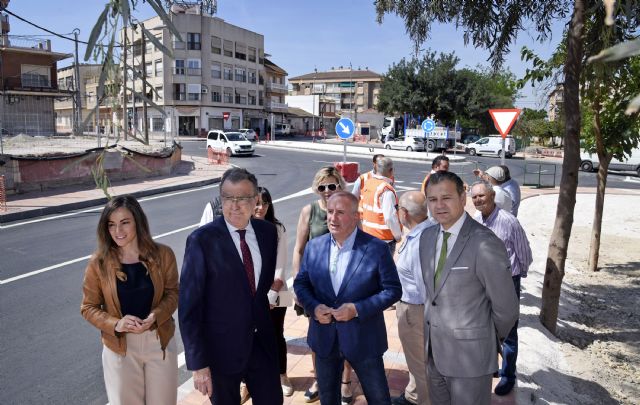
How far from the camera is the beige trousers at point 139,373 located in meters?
2.91

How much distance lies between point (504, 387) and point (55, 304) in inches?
208

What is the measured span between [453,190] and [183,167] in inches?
873

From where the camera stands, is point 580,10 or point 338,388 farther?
point 580,10

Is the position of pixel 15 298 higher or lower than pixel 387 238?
lower

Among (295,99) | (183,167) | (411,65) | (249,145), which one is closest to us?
(183,167)

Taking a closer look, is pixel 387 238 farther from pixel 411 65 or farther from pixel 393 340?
pixel 411 65

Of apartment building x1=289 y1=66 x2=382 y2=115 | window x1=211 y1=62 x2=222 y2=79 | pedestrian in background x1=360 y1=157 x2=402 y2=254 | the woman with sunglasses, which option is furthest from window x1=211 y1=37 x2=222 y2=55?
the woman with sunglasses

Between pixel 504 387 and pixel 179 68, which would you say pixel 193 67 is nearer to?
pixel 179 68

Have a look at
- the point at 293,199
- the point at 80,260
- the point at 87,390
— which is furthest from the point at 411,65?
the point at 87,390

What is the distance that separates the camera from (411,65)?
167ft

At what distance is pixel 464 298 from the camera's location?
2680mm

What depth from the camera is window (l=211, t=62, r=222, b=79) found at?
194ft

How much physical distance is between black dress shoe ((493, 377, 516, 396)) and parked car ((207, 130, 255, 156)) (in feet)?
89.2

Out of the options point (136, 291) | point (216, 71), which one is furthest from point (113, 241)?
point (216, 71)
